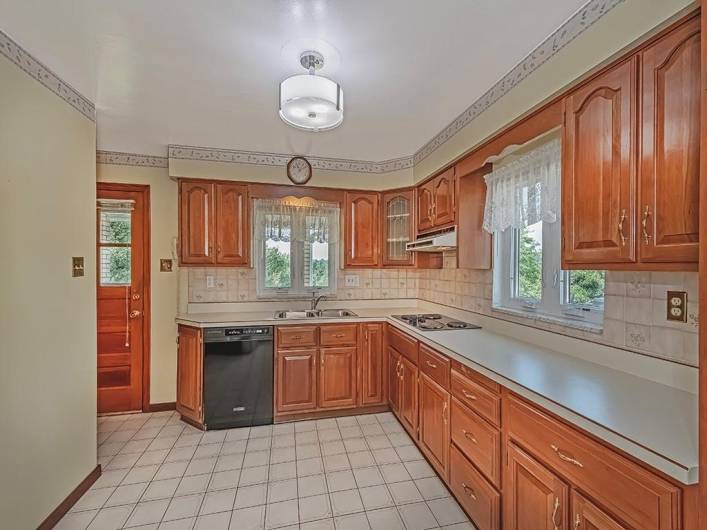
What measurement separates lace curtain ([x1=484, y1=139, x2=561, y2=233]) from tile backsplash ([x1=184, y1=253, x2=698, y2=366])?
0.46 meters

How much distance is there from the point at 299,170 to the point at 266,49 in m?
1.69

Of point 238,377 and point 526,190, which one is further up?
point 526,190

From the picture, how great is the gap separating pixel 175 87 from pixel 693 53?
2.35 m

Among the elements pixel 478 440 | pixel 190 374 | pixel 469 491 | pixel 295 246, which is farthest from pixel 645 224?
pixel 190 374

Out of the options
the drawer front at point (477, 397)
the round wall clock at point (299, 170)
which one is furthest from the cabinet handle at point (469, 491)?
the round wall clock at point (299, 170)

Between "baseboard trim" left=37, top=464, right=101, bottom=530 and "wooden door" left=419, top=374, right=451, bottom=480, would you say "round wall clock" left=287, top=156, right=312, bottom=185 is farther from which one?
"baseboard trim" left=37, top=464, right=101, bottom=530

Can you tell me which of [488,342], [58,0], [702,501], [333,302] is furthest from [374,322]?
[58,0]

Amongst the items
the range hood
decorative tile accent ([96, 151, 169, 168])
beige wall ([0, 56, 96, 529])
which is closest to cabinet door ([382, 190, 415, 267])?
the range hood

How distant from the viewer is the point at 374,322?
124 inches

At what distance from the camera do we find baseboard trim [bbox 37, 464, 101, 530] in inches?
70.0

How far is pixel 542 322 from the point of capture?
2.06 m

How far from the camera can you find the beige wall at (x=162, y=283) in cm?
329

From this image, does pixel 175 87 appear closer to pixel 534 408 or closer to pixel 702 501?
pixel 534 408

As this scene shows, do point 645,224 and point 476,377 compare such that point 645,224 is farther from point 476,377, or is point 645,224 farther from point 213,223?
point 213,223
